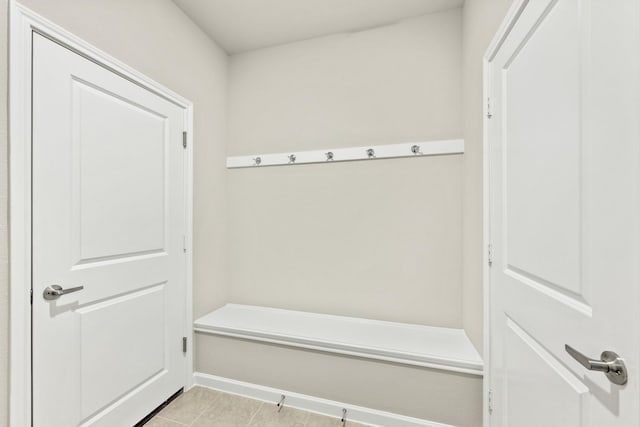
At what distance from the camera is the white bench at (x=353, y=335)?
153cm

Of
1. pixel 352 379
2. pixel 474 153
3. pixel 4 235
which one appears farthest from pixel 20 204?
pixel 474 153

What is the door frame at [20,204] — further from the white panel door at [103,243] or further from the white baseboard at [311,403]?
the white baseboard at [311,403]

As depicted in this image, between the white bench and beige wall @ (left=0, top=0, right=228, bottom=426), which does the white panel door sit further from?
the white bench

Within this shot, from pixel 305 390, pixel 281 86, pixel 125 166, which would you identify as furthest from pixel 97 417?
pixel 281 86

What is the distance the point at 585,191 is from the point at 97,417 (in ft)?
7.27

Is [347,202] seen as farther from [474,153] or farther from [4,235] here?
[4,235]

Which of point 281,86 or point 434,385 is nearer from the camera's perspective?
point 434,385

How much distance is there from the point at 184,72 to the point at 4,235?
1.43m

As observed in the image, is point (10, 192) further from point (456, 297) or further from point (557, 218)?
point (456, 297)

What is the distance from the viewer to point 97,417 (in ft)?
4.45

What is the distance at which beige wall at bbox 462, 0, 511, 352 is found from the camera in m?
1.47

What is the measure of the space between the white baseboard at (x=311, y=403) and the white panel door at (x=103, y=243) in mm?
250

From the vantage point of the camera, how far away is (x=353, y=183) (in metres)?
2.09

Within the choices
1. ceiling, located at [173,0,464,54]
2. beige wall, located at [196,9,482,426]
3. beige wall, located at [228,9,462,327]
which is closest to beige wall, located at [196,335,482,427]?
beige wall, located at [196,9,482,426]
